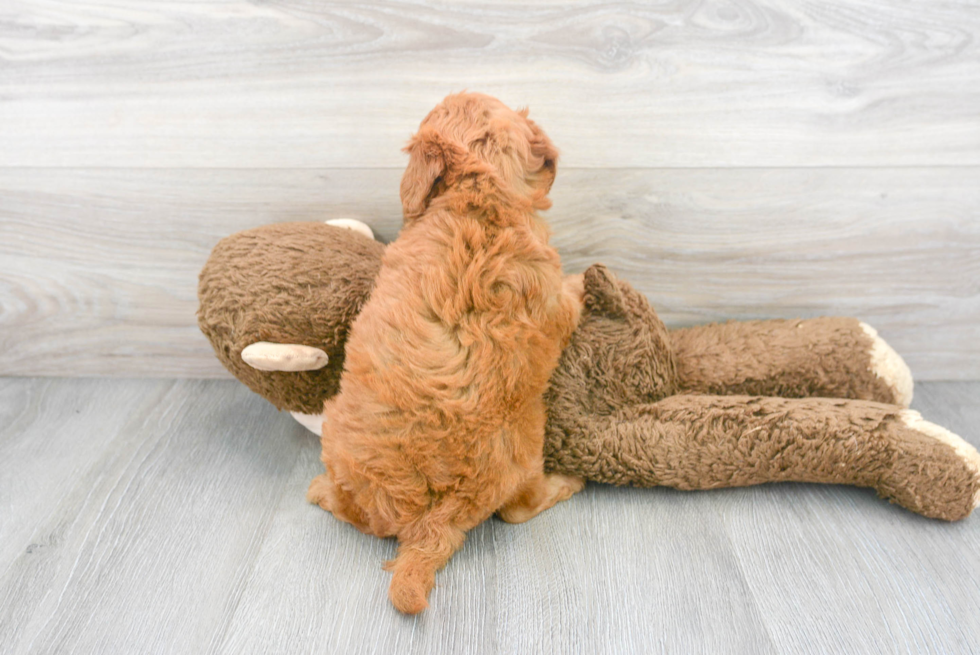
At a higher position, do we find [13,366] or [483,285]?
[483,285]

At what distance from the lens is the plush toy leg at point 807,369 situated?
1.11m

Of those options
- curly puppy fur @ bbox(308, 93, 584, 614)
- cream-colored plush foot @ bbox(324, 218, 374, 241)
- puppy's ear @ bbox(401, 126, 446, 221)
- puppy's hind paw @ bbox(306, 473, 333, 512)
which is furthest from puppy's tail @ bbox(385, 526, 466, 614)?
cream-colored plush foot @ bbox(324, 218, 374, 241)

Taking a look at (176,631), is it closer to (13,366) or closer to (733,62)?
(13,366)

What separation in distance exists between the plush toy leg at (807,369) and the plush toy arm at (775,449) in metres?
0.08

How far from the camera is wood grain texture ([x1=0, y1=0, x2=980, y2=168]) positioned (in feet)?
3.53

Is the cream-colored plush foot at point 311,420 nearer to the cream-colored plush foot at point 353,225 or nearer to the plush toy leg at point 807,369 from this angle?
the cream-colored plush foot at point 353,225

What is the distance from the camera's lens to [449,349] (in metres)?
0.83

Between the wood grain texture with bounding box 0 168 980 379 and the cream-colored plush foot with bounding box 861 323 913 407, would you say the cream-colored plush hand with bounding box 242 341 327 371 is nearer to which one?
the wood grain texture with bounding box 0 168 980 379

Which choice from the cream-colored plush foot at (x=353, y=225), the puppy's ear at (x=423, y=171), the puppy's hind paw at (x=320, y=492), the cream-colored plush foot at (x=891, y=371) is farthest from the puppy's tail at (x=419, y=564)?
the cream-colored plush foot at (x=891, y=371)

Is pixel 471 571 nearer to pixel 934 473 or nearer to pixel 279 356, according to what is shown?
pixel 279 356

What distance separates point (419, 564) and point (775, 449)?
61 cm

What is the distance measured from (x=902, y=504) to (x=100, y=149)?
1606mm

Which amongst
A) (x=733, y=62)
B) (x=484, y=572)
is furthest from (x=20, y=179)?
(x=733, y=62)

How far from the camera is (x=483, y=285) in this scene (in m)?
0.84
